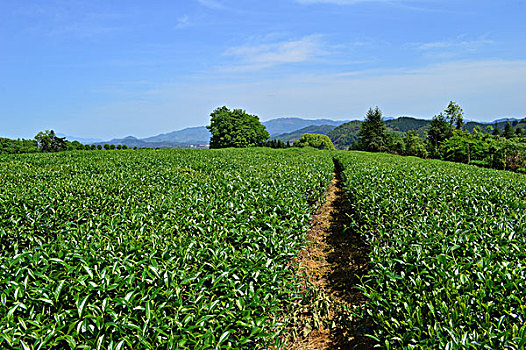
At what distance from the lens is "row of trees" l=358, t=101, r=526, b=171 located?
22797 mm

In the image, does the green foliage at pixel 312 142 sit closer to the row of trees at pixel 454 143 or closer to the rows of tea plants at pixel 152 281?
the row of trees at pixel 454 143

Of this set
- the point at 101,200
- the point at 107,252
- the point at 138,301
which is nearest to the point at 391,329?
the point at 138,301

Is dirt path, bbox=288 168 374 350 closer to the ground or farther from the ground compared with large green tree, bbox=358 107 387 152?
closer to the ground

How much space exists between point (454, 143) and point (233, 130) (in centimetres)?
3531

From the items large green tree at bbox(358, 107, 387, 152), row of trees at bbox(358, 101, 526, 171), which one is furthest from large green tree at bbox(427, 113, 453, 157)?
large green tree at bbox(358, 107, 387, 152)

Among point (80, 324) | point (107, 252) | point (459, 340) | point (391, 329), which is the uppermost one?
point (107, 252)

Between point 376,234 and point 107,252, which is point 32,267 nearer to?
point 107,252

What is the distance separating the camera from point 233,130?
180 ft

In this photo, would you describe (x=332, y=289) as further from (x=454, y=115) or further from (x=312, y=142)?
(x=312, y=142)

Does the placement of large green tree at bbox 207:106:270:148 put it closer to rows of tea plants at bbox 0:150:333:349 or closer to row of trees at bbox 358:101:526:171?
row of trees at bbox 358:101:526:171

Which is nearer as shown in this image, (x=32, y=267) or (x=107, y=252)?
(x=32, y=267)

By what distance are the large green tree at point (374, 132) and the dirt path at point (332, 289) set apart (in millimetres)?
44591

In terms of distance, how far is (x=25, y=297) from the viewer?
2.17 m

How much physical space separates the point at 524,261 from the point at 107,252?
13.2 feet
